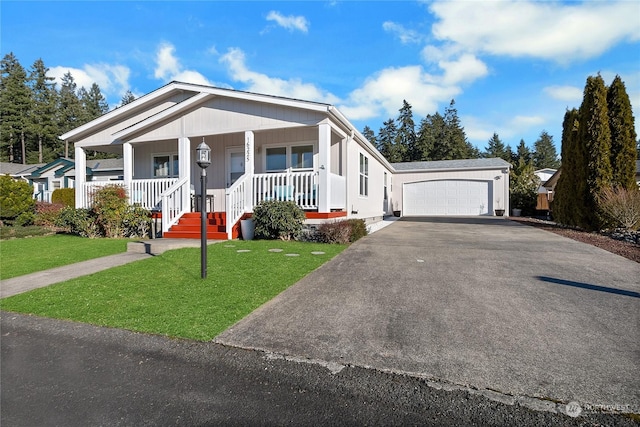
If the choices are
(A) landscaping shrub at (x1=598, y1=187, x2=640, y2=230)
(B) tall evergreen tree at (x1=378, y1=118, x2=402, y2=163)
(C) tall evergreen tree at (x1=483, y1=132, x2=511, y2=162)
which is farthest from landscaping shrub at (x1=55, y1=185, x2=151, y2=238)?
(C) tall evergreen tree at (x1=483, y1=132, x2=511, y2=162)

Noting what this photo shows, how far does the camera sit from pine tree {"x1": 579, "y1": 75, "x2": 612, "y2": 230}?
1135 cm

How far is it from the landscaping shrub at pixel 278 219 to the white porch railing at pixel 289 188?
56 cm

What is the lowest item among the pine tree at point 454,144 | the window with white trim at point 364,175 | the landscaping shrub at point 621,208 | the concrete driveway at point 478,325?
the concrete driveway at point 478,325

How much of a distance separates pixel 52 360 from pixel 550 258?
26.0 ft

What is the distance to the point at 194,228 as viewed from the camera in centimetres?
973

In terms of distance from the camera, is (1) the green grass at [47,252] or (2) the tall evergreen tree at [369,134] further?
(2) the tall evergreen tree at [369,134]

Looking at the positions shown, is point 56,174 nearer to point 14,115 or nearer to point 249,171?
point 249,171

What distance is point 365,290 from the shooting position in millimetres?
4625

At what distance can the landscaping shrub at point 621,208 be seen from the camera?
10172 millimetres

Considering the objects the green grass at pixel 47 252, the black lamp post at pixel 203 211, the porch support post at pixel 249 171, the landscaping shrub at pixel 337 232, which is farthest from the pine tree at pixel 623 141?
the green grass at pixel 47 252

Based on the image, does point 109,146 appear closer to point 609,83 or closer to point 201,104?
point 201,104

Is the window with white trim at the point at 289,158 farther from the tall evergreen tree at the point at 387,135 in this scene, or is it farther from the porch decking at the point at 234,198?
the tall evergreen tree at the point at 387,135

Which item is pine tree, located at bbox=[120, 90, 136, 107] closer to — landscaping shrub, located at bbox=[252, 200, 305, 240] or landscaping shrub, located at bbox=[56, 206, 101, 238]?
landscaping shrub, located at bbox=[56, 206, 101, 238]

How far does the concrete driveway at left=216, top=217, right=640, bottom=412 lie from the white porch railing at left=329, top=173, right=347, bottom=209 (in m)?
3.82
